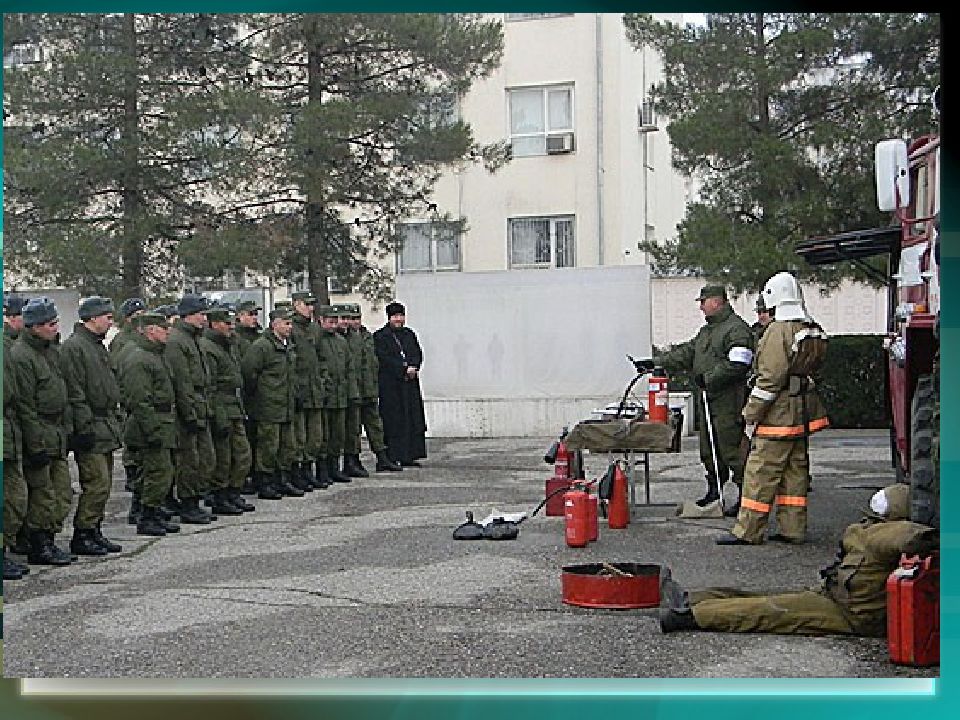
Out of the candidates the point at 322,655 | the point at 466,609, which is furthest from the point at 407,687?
the point at 466,609

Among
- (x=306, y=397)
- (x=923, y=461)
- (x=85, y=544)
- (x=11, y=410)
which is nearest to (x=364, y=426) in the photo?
(x=306, y=397)

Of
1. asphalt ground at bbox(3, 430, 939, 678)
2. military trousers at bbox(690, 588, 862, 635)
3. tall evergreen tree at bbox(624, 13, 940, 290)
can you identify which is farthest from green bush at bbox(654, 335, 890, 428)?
military trousers at bbox(690, 588, 862, 635)

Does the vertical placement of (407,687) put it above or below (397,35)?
below

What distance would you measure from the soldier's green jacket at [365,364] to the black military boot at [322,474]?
971mm

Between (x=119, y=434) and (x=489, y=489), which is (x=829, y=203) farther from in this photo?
(x=119, y=434)

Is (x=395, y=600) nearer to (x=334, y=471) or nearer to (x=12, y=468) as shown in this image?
(x=12, y=468)

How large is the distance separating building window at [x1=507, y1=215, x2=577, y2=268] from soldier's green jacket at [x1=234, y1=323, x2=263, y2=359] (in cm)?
1403

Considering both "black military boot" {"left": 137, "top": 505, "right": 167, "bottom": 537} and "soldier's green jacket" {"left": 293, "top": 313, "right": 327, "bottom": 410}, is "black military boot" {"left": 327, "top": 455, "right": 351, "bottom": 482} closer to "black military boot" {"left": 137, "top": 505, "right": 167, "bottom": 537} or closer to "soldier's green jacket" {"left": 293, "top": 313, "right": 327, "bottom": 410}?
"soldier's green jacket" {"left": 293, "top": 313, "right": 327, "bottom": 410}

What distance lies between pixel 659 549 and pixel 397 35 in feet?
41.3

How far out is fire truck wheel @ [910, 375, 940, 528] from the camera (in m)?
7.62

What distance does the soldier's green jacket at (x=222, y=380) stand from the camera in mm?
→ 12586

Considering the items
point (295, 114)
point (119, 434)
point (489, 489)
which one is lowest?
point (489, 489)

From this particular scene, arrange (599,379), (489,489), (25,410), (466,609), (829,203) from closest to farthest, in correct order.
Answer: (466,609) < (25,410) < (489,489) < (829,203) < (599,379)

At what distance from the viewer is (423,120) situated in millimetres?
21906
